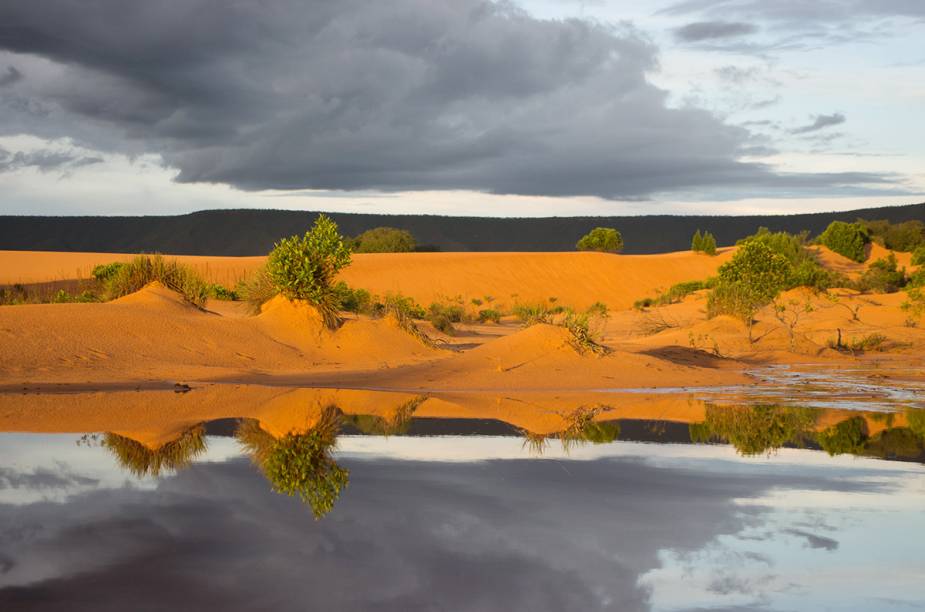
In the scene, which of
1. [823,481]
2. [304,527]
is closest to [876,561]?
[823,481]

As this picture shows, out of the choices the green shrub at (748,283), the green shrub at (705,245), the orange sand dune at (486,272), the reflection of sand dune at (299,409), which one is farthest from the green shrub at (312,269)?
the green shrub at (705,245)

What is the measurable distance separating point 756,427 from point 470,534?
22.2 feet

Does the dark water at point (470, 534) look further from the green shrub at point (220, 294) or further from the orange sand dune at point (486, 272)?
the orange sand dune at point (486, 272)

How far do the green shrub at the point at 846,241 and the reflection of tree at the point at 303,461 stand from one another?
58.9 metres

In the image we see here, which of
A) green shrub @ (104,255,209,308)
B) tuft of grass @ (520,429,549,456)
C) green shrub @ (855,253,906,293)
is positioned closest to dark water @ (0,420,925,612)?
tuft of grass @ (520,429,549,456)

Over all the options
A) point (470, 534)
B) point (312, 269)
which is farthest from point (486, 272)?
point (470, 534)

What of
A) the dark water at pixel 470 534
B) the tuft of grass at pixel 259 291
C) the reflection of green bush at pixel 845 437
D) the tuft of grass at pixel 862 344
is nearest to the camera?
the dark water at pixel 470 534

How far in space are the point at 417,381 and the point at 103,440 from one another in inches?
311

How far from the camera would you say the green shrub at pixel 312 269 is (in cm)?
2189

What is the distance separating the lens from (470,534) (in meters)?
6.70

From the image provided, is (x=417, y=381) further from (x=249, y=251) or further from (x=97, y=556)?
(x=249, y=251)

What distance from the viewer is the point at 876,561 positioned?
20.4ft

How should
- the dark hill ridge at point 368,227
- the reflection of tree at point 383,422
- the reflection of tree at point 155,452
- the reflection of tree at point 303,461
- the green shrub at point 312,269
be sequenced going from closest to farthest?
the reflection of tree at point 303,461 → the reflection of tree at point 155,452 → the reflection of tree at point 383,422 → the green shrub at point 312,269 → the dark hill ridge at point 368,227

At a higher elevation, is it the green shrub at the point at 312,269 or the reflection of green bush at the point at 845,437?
the green shrub at the point at 312,269
